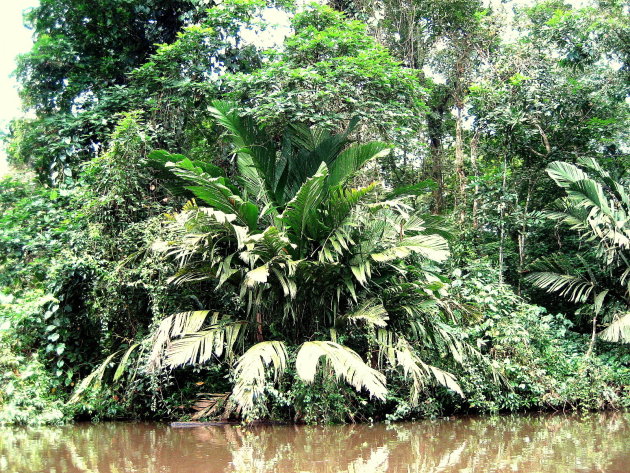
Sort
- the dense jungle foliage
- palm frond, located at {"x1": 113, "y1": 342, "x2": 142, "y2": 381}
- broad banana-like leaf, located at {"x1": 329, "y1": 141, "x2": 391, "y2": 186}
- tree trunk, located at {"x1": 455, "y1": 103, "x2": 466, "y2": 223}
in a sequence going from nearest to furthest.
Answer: the dense jungle foliage → palm frond, located at {"x1": 113, "y1": 342, "x2": 142, "y2": 381} → broad banana-like leaf, located at {"x1": 329, "y1": 141, "x2": 391, "y2": 186} → tree trunk, located at {"x1": 455, "y1": 103, "x2": 466, "y2": 223}

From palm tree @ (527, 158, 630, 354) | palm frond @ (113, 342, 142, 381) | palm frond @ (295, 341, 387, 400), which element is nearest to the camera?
palm frond @ (295, 341, 387, 400)

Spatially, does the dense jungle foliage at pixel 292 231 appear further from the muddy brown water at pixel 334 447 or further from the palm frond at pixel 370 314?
the muddy brown water at pixel 334 447

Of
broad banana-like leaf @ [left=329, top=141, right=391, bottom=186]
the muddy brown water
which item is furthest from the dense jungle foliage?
the muddy brown water

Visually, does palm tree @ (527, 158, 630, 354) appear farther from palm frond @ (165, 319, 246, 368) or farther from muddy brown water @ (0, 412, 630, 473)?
palm frond @ (165, 319, 246, 368)

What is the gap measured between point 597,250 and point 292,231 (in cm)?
448

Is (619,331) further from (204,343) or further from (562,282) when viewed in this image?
(204,343)

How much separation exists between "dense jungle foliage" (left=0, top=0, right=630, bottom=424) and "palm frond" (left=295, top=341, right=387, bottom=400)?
0.08ft

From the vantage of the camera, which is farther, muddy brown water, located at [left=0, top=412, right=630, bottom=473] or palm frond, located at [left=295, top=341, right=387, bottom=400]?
palm frond, located at [left=295, top=341, right=387, bottom=400]

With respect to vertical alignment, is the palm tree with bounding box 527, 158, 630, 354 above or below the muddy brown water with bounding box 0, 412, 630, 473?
above

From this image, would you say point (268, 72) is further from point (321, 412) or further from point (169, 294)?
point (321, 412)

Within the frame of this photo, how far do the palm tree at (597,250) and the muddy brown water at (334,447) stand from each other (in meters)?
2.06

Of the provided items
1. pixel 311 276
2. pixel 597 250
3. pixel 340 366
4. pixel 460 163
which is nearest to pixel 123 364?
pixel 311 276

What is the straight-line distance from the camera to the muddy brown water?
401cm

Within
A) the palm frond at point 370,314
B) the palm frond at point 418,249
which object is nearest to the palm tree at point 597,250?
the palm frond at point 418,249
